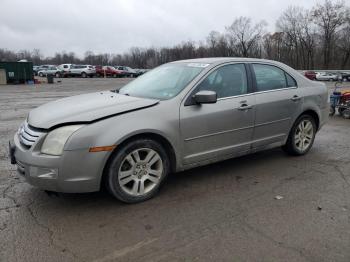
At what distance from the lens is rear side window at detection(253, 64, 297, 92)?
195 inches

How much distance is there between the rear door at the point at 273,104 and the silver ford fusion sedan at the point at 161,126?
0.01 m

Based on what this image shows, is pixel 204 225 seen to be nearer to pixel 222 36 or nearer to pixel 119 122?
pixel 119 122

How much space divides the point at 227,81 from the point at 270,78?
891mm

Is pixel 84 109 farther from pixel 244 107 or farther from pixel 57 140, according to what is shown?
pixel 244 107

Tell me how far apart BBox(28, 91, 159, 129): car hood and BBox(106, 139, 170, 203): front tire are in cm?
42

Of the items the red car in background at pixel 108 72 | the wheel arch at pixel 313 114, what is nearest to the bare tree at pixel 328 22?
the red car in background at pixel 108 72

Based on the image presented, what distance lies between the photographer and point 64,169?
338cm

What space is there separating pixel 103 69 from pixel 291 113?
161ft

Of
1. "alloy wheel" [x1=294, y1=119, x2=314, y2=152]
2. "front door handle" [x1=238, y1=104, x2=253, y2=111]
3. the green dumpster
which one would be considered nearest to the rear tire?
"alloy wheel" [x1=294, y1=119, x2=314, y2=152]

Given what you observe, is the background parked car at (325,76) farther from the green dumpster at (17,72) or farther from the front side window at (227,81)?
the front side window at (227,81)

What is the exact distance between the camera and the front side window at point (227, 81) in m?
4.43

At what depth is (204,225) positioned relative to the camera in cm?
335

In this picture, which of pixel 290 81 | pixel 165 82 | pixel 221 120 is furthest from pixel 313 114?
pixel 165 82

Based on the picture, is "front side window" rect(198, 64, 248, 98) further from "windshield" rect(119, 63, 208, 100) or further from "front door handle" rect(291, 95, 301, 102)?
"front door handle" rect(291, 95, 301, 102)
